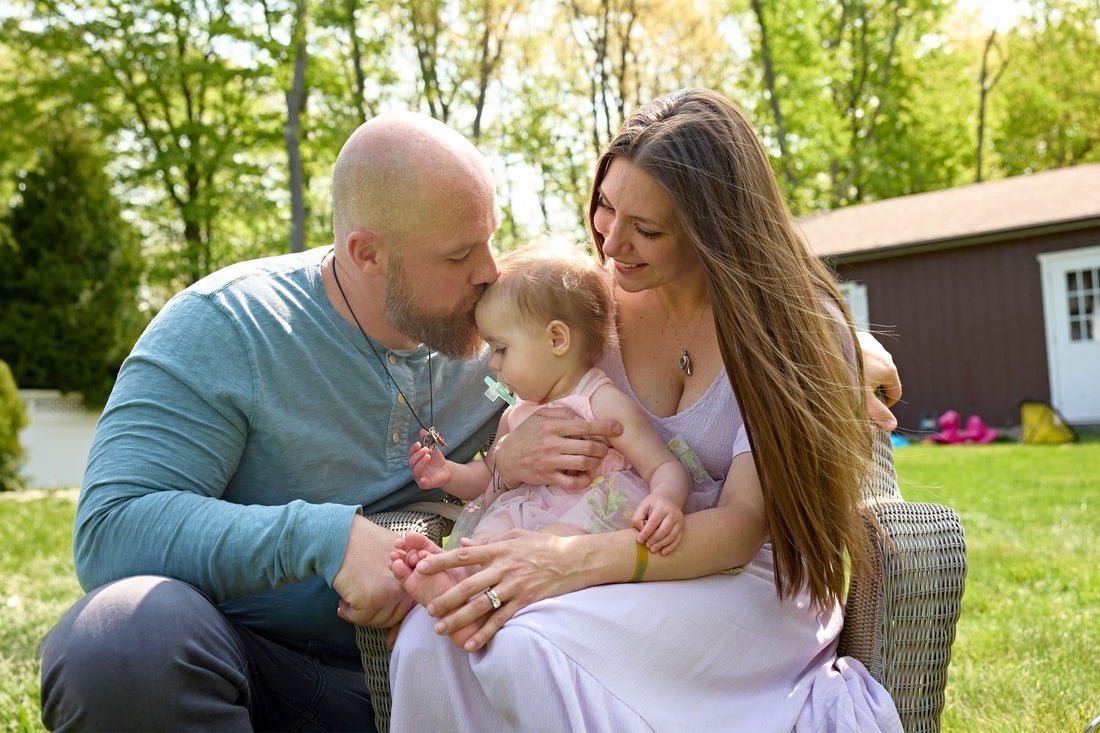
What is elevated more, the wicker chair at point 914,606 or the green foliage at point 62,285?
the green foliage at point 62,285

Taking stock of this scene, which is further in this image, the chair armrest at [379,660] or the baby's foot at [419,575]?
the chair armrest at [379,660]

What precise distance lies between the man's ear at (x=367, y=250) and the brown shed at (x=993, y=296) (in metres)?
14.2

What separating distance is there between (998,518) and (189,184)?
18.0 metres

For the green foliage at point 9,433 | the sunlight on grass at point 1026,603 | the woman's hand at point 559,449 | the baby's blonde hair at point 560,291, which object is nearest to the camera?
the woman's hand at point 559,449

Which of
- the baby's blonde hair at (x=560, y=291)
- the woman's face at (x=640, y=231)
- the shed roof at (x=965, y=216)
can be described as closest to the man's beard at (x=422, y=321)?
the baby's blonde hair at (x=560, y=291)

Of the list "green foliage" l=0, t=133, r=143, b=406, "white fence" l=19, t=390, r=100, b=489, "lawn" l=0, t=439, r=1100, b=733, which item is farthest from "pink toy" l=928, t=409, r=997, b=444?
"white fence" l=19, t=390, r=100, b=489

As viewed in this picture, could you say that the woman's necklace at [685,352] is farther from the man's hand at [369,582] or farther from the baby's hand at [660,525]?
the man's hand at [369,582]

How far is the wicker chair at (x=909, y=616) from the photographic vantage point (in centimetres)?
211

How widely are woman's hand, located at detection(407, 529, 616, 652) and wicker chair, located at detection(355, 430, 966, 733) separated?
11.2 inches

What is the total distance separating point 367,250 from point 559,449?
2.40 ft

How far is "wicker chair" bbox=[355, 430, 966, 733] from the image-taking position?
211cm

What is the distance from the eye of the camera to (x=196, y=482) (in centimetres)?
225

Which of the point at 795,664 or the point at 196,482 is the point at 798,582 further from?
the point at 196,482

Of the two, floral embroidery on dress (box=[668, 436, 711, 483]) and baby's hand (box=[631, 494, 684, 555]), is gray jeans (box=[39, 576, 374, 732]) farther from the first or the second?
floral embroidery on dress (box=[668, 436, 711, 483])
